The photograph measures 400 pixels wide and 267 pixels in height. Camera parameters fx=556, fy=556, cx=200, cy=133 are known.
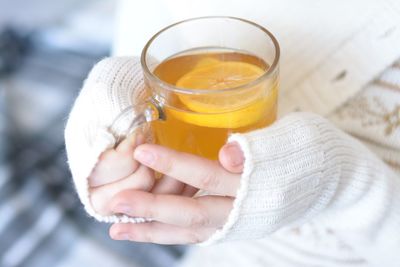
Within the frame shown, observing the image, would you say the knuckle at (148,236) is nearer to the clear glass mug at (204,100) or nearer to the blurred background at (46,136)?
the clear glass mug at (204,100)

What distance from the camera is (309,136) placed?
1.52 ft

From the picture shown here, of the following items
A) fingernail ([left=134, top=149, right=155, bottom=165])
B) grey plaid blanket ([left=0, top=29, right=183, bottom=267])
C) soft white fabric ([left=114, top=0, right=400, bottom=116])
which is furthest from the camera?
grey plaid blanket ([left=0, top=29, right=183, bottom=267])

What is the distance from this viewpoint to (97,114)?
459mm

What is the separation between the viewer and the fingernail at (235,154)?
41 cm

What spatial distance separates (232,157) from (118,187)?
0.32 ft

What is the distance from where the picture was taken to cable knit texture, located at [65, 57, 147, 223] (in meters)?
0.43

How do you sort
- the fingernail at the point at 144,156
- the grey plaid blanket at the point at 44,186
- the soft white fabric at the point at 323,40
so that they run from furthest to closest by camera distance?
the grey plaid blanket at the point at 44,186, the soft white fabric at the point at 323,40, the fingernail at the point at 144,156

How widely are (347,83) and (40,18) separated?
77 cm

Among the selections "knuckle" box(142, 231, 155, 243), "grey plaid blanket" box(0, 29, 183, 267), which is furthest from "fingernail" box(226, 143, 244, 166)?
"grey plaid blanket" box(0, 29, 183, 267)

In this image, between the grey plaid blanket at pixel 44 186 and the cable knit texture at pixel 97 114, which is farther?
the grey plaid blanket at pixel 44 186

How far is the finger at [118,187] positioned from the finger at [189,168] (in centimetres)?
2

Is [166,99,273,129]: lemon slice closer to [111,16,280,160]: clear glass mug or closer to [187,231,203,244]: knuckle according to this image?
[111,16,280,160]: clear glass mug

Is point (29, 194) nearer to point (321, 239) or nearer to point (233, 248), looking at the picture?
point (233, 248)

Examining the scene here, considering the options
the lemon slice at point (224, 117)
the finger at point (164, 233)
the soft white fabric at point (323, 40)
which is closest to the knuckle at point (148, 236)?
the finger at point (164, 233)
